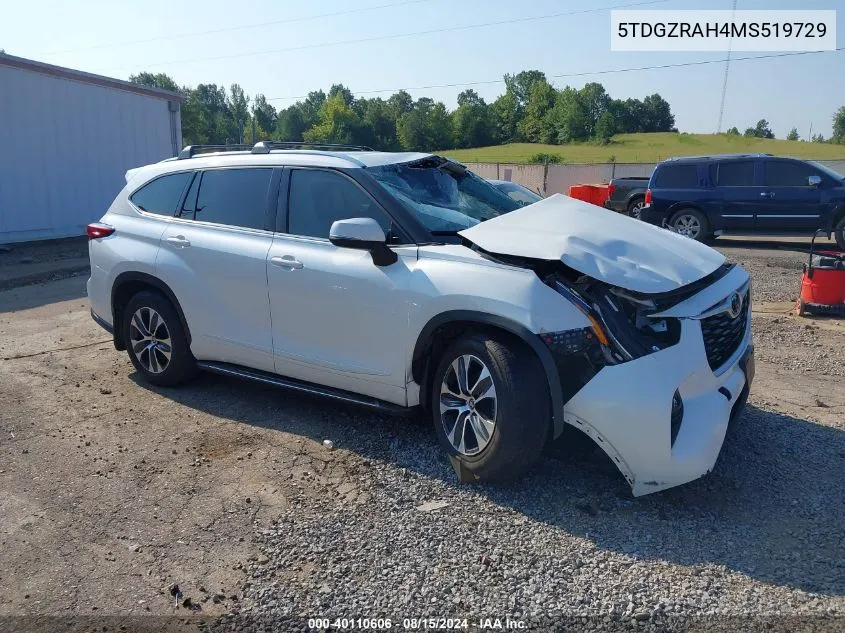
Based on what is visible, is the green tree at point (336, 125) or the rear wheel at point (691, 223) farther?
the green tree at point (336, 125)

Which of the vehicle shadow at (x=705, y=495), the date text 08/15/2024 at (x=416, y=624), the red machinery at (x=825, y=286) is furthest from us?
the red machinery at (x=825, y=286)

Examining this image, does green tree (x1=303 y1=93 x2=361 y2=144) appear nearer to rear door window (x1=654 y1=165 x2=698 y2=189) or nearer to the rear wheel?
rear door window (x1=654 y1=165 x2=698 y2=189)

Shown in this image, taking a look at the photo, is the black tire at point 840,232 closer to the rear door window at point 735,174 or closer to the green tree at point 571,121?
the rear door window at point 735,174

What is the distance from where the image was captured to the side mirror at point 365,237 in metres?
4.01

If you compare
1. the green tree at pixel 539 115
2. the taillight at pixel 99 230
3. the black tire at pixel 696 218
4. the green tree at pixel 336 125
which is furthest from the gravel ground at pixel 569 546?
the green tree at pixel 539 115

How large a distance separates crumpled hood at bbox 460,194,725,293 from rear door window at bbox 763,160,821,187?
11.7 meters

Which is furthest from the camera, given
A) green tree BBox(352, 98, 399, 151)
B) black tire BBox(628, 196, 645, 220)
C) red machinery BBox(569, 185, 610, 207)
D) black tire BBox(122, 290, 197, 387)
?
green tree BBox(352, 98, 399, 151)

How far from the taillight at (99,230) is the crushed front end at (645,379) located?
3754mm

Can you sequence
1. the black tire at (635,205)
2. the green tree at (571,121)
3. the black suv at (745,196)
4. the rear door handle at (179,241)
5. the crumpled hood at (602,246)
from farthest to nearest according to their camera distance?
the green tree at (571,121) → the black tire at (635,205) → the black suv at (745,196) → the rear door handle at (179,241) → the crumpled hood at (602,246)

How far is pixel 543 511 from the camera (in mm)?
3602

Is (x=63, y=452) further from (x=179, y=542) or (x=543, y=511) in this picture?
(x=543, y=511)

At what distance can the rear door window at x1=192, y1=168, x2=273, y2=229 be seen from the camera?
4891mm

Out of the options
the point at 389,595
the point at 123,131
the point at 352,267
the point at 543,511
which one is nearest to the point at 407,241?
the point at 352,267

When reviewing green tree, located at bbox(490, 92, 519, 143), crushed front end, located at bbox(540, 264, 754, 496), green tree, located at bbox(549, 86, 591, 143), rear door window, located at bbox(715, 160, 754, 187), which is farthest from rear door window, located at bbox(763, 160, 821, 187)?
green tree, located at bbox(490, 92, 519, 143)
